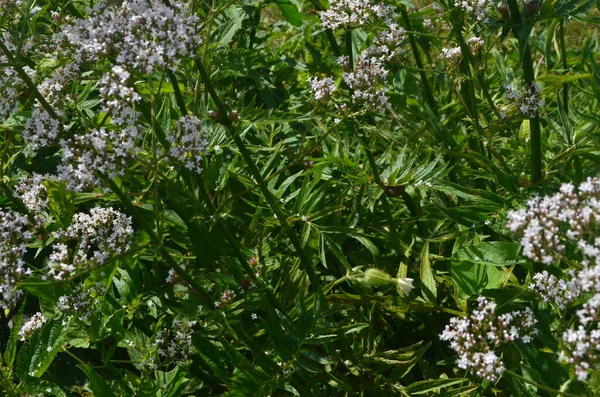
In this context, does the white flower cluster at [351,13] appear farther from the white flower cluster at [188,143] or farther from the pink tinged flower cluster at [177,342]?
the pink tinged flower cluster at [177,342]

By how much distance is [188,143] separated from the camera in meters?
2.80

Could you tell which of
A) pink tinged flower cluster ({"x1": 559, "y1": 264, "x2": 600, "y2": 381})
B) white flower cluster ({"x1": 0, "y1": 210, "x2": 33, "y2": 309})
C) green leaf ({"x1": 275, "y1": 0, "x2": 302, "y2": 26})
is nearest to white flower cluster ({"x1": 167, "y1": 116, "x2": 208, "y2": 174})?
white flower cluster ({"x1": 0, "y1": 210, "x2": 33, "y2": 309})

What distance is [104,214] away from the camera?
3.04m

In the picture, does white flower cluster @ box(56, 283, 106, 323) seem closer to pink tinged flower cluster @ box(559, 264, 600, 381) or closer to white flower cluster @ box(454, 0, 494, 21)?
pink tinged flower cluster @ box(559, 264, 600, 381)

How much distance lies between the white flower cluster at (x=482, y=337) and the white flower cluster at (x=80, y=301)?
1.37 m

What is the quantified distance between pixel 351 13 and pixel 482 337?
5.59ft

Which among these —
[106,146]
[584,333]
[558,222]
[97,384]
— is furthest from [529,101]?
[97,384]

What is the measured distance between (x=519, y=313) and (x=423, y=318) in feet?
3.40

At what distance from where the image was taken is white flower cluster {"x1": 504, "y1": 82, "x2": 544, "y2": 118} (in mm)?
3242

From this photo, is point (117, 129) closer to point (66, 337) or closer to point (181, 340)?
point (181, 340)

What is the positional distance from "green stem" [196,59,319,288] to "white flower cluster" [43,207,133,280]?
1.74 ft

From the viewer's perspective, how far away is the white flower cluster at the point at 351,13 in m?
3.50

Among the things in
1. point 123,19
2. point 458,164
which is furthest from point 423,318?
point 123,19

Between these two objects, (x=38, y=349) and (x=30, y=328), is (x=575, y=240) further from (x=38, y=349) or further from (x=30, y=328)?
(x=30, y=328)
